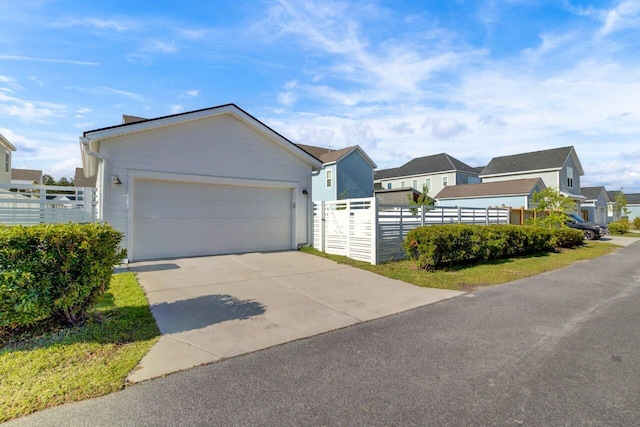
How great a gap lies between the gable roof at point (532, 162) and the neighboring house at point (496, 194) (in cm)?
567

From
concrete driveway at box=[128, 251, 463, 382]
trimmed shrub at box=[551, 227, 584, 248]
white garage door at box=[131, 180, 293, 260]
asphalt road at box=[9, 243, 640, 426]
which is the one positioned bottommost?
asphalt road at box=[9, 243, 640, 426]

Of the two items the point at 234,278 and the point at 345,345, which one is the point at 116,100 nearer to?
the point at 234,278

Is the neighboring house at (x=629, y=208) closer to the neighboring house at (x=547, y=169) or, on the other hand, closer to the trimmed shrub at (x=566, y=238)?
the neighboring house at (x=547, y=169)

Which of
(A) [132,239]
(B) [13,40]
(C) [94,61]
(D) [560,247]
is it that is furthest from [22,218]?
(D) [560,247]

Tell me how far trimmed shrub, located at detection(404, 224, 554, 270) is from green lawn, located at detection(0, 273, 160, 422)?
256 inches

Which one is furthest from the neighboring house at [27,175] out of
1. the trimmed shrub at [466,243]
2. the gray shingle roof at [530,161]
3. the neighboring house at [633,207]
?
the neighboring house at [633,207]

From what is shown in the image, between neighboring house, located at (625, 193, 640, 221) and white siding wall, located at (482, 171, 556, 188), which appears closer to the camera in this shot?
white siding wall, located at (482, 171, 556, 188)

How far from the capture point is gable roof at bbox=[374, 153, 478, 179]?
35078mm

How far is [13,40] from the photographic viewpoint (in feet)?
21.5

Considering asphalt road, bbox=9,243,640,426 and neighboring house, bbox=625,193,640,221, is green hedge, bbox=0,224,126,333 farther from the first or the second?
neighboring house, bbox=625,193,640,221

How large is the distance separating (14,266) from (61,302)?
0.63m

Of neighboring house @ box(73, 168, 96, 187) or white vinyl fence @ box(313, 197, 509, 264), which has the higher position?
neighboring house @ box(73, 168, 96, 187)

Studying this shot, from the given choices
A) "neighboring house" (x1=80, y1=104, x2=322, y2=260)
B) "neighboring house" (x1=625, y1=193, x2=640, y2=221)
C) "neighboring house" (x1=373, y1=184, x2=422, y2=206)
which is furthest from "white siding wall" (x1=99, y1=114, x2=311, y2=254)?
"neighboring house" (x1=625, y1=193, x2=640, y2=221)

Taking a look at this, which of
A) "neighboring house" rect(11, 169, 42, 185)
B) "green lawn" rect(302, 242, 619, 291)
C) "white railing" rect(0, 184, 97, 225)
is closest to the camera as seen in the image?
"white railing" rect(0, 184, 97, 225)
